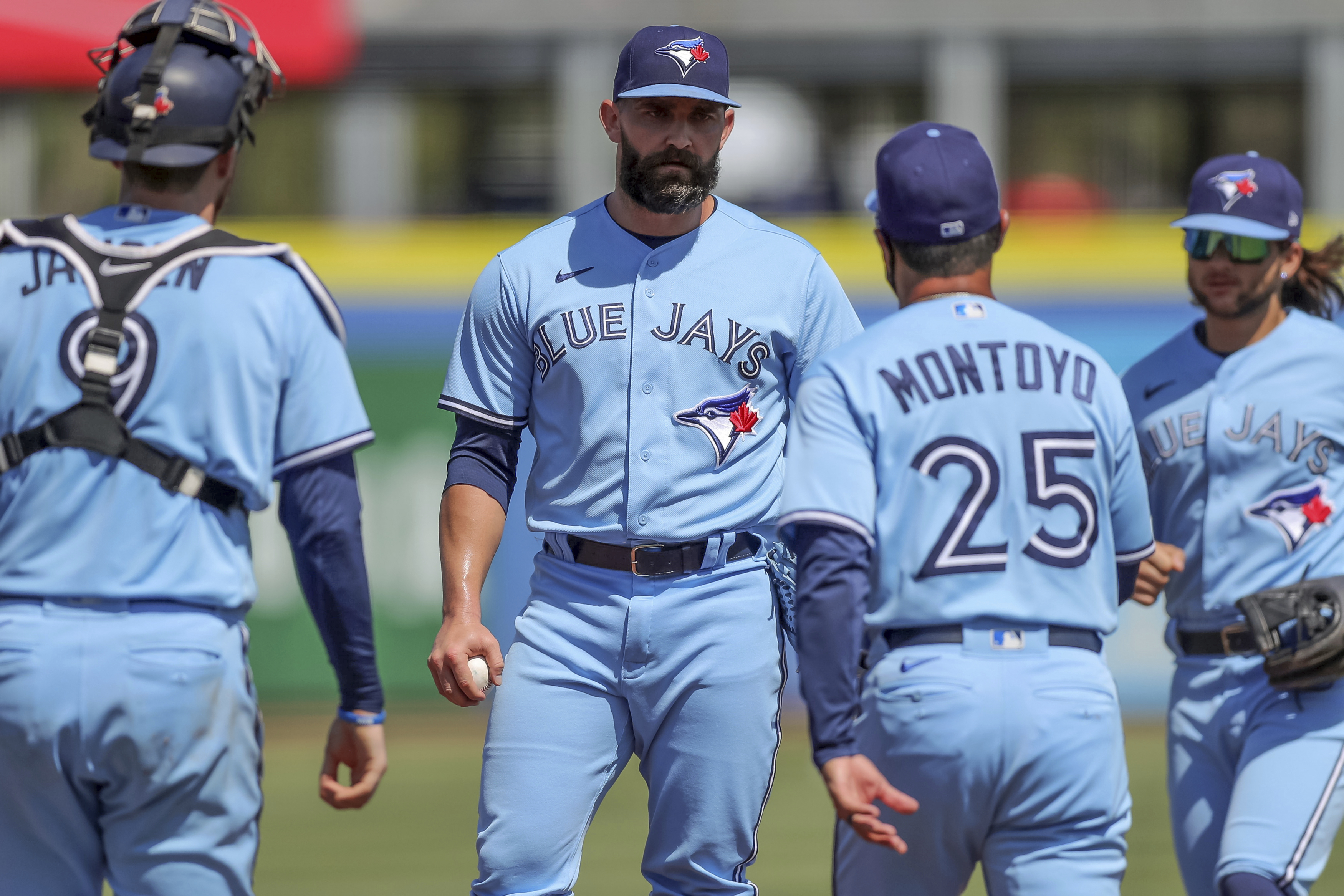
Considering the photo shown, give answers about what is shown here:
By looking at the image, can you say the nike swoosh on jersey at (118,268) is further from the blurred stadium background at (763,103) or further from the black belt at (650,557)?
the blurred stadium background at (763,103)

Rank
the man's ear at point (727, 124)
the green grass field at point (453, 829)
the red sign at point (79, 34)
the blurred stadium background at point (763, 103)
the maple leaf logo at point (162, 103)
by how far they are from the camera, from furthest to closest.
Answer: the blurred stadium background at point (763, 103), the red sign at point (79, 34), the green grass field at point (453, 829), the man's ear at point (727, 124), the maple leaf logo at point (162, 103)

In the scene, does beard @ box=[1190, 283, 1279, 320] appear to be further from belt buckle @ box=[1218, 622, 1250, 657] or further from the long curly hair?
belt buckle @ box=[1218, 622, 1250, 657]

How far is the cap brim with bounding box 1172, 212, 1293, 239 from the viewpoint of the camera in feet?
14.6

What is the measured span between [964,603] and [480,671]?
1.20 m

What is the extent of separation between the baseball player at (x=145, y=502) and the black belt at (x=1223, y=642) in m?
2.39

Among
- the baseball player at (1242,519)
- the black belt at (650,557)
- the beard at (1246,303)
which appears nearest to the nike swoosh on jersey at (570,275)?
the black belt at (650,557)

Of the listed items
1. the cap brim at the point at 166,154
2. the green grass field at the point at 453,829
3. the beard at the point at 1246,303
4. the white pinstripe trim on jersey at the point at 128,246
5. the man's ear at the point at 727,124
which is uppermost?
the cap brim at the point at 166,154

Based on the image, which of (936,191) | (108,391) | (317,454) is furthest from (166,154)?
(936,191)

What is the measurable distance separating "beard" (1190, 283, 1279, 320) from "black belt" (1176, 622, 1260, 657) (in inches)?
34.6

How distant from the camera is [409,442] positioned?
10.3 m

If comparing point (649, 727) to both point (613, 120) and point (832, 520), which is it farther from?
point (613, 120)

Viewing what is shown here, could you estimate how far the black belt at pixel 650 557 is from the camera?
387 centimetres

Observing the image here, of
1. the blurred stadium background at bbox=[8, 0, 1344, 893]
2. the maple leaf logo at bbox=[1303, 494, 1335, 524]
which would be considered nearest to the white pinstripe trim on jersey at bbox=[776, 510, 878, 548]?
the maple leaf logo at bbox=[1303, 494, 1335, 524]

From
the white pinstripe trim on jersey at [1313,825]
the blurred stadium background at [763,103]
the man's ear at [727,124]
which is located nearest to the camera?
the white pinstripe trim on jersey at [1313,825]
